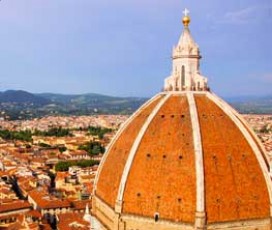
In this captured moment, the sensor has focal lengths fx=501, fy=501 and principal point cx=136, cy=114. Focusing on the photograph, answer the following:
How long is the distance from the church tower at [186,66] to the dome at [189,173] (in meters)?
0.53

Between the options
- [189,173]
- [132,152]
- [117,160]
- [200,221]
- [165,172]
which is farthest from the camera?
[117,160]

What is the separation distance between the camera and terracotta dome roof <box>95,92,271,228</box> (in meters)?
17.9

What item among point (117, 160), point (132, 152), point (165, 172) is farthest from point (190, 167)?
point (117, 160)

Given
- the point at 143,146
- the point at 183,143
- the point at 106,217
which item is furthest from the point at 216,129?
the point at 106,217

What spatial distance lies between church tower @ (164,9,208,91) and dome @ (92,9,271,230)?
526 millimetres

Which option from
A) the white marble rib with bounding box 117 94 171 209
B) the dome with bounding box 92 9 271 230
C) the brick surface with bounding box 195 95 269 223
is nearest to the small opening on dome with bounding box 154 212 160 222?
the dome with bounding box 92 9 271 230

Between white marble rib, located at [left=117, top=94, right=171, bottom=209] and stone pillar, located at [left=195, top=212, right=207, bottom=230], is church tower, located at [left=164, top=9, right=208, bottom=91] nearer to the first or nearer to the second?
white marble rib, located at [left=117, top=94, right=171, bottom=209]

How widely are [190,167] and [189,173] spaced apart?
226 mm

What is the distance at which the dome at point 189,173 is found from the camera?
1783 cm

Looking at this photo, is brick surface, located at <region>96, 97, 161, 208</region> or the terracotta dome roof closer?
the terracotta dome roof

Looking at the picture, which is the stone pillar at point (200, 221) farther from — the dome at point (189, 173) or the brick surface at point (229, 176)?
the brick surface at point (229, 176)

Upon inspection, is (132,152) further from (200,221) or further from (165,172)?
(200,221)

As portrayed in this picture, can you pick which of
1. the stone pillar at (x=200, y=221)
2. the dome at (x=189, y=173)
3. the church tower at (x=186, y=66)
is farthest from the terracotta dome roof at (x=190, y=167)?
the church tower at (x=186, y=66)

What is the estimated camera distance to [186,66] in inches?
825
